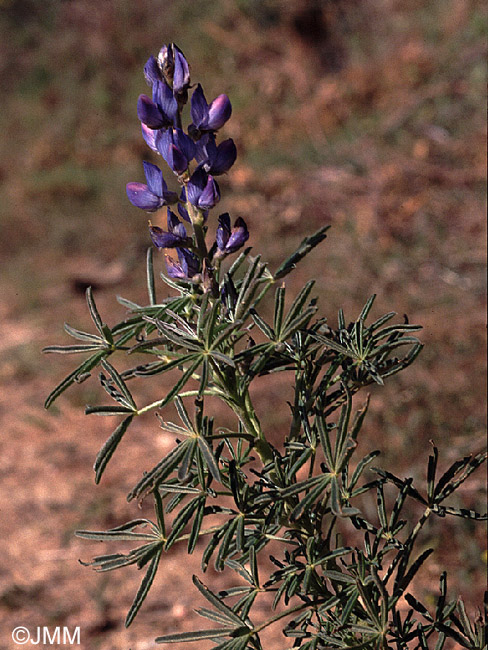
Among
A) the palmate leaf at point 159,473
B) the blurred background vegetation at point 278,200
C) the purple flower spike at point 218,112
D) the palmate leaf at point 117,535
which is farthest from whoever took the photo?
the blurred background vegetation at point 278,200

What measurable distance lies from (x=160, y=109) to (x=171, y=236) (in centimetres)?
21

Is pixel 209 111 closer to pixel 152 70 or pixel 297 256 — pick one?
pixel 152 70

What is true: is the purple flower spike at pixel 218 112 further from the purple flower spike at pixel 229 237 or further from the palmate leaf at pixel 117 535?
the palmate leaf at pixel 117 535

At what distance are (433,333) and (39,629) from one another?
2.01 meters

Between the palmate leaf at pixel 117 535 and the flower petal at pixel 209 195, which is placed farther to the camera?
the palmate leaf at pixel 117 535

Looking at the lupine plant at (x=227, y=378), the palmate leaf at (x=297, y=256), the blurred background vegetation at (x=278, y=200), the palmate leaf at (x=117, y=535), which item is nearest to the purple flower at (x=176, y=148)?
the lupine plant at (x=227, y=378)

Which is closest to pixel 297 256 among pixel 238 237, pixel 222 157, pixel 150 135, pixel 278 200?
pixel 238 237

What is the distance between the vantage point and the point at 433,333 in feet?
10.1

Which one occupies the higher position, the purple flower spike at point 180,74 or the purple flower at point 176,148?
the purple flower spike at point 180,74

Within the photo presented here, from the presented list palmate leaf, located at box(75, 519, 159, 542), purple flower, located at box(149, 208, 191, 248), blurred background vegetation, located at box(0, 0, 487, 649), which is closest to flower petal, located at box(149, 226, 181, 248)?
purple flower, located at box(149, 208, 191, 248)

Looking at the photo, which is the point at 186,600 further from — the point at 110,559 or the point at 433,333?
the point at 433,333

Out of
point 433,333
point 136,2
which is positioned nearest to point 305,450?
point 433,333

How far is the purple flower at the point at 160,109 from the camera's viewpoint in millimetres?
1127

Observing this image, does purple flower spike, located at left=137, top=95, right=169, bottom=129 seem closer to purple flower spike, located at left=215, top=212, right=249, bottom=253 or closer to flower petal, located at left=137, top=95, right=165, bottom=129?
flower petal, located at left=137, top=95, right=165, bottom=129
